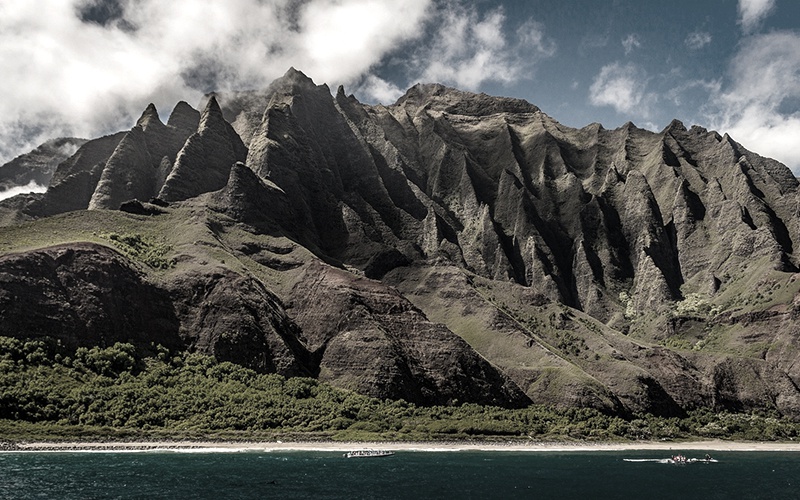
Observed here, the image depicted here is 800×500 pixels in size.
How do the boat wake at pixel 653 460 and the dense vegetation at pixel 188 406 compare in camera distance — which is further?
the boat wake at pixel 653 460

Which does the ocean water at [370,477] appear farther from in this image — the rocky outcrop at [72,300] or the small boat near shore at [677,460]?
the rocky outcrop at [72,300]

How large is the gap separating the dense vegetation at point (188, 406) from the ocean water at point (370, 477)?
15.3m

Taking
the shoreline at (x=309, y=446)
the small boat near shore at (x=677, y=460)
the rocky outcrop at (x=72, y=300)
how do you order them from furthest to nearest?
the rocky outcrop at (x=72, y=300) → the small boat near shore at (x=677, y=460) → the shoreline at (x=309, y=446)

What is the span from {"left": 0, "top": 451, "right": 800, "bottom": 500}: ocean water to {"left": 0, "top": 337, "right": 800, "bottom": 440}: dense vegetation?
50.2ft

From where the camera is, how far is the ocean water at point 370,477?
105m

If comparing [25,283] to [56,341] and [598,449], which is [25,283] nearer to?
[56,341]

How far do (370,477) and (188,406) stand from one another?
238 ft

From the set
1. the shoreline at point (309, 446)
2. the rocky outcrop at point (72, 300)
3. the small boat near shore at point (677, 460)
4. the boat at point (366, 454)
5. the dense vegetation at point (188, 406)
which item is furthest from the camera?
the rocky outcrop at point (72, 300)

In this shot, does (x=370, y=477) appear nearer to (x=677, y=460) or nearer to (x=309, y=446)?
(x=309, y=446)

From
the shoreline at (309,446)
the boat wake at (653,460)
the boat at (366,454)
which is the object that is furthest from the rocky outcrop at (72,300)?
the boat wake at (653,460)

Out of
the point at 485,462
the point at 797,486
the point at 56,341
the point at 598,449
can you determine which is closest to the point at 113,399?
the point at 56,341

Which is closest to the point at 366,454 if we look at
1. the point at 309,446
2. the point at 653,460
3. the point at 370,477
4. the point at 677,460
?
the point at 309,446

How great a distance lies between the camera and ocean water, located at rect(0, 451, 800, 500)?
105062 mm

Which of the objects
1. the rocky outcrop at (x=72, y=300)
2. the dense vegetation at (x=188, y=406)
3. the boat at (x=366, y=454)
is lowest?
the boat at (x=366, y=454)
